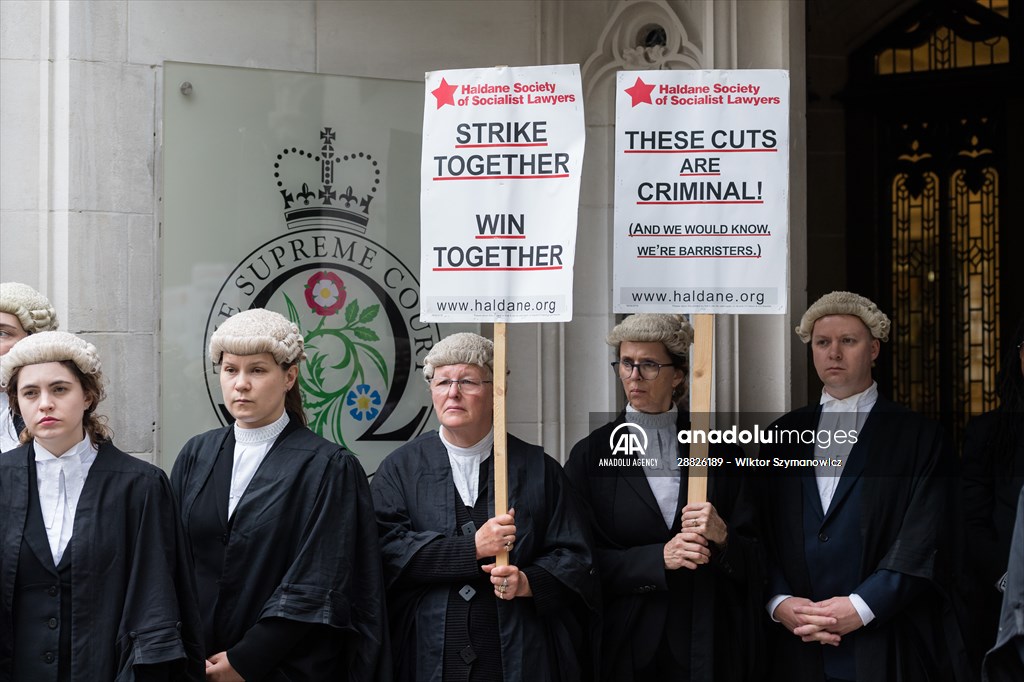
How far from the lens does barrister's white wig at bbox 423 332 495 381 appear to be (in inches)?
199

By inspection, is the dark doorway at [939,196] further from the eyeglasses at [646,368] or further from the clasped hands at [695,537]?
the clasped hands at [695,537]

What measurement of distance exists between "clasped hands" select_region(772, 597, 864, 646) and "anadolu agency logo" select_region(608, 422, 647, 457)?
31.7 inches

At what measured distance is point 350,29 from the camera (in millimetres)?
6676

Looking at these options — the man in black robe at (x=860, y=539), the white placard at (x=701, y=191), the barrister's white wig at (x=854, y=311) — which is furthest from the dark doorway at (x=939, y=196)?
the white placard at (x=701, y=191)

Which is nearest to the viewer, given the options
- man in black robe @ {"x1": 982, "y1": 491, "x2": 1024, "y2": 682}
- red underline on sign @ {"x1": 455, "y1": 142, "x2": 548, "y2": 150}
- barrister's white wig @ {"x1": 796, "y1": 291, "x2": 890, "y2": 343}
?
man in black robe @ {"x1": 982, "y1": 491, "x2": 1024, "y2": 682}

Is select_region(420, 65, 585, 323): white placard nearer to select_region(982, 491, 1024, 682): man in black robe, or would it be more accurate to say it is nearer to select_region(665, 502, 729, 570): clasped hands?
select_region(665, 502, 729, 570): clasped hands

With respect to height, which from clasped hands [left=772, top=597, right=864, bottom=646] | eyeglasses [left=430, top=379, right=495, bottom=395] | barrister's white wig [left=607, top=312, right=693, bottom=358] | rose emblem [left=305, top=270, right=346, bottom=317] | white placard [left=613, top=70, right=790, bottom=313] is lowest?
clasped hands [left=772, top=597, right=864, bottom=646]

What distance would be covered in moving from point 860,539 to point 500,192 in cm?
187

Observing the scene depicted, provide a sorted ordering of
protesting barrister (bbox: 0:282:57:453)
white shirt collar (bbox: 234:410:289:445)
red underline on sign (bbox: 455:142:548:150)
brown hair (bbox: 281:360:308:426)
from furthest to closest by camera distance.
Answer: protesting barrister (bbox: 0:282:57:453), red underline on sign (bbox: 455:142:548:150), brown hair (bbox: 281:360:308:426), white shirt collar (bbox: 234:410:289:445)

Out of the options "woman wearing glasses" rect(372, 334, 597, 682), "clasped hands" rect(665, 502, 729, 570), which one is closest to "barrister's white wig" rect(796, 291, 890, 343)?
"clasped hands" rect(665, 502, 729, 570)

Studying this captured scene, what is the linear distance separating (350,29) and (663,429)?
2607 millimetres

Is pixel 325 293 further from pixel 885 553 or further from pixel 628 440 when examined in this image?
pixel 885 553

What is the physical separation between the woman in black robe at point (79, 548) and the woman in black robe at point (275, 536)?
0.97 ft

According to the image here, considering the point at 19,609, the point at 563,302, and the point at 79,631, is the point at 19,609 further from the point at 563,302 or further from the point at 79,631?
the point at 563,302
